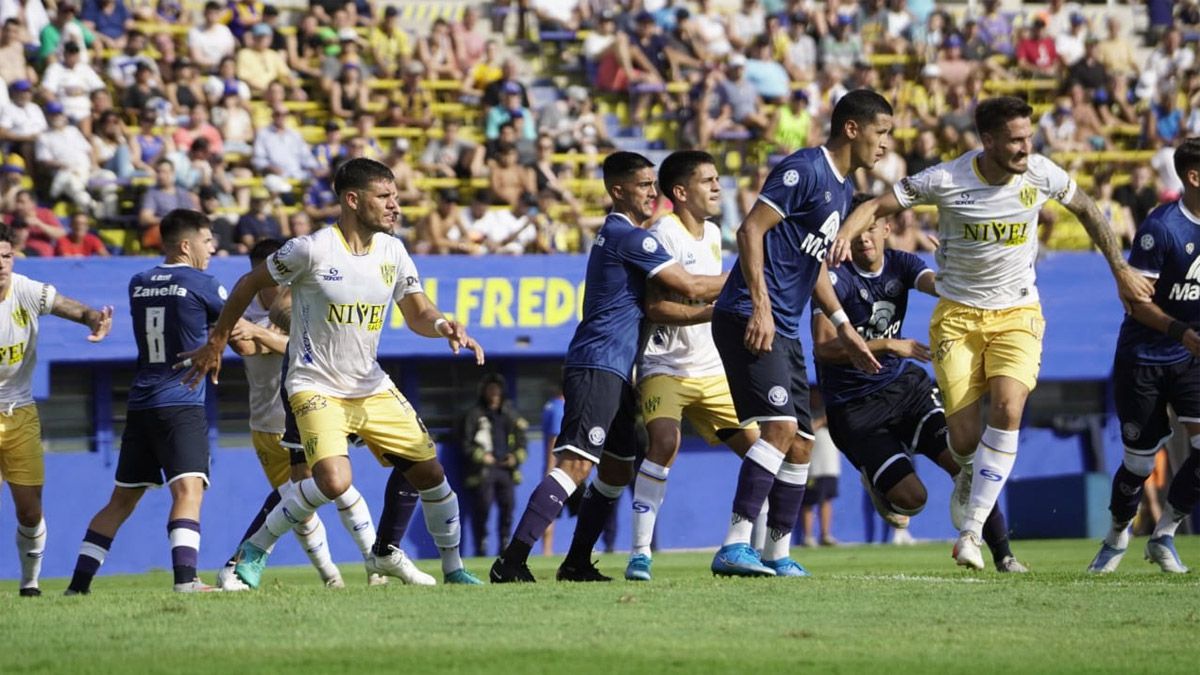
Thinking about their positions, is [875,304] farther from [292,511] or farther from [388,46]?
[388,46]

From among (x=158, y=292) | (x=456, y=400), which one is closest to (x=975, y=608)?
(x=158, y=292)

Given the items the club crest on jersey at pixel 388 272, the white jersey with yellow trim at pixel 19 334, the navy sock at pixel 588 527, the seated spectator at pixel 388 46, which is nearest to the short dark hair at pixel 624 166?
the club crest on jersey at pixel 388 272

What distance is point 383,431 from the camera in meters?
10.0

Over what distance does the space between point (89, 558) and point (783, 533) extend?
4299 millimetres

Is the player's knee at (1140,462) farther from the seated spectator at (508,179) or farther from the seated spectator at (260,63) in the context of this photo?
the seated spectator at (260,63)

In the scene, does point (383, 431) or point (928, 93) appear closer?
point (383, 431)

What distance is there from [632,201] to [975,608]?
11.3 ft

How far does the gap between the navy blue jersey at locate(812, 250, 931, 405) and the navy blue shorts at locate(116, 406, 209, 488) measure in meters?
4.07

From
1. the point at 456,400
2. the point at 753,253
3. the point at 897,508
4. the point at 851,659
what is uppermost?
the point at 753,253

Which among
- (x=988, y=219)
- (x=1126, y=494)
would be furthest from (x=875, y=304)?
(x=1126, y=494)

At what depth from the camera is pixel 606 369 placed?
1048 centimetres

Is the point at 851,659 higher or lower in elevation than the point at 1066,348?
higher

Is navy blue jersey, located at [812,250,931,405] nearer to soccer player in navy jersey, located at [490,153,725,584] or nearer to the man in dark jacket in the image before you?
soccer player in navy jersey, located at [490,153,725,584]

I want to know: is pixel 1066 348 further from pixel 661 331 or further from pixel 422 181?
pixel 661 331
